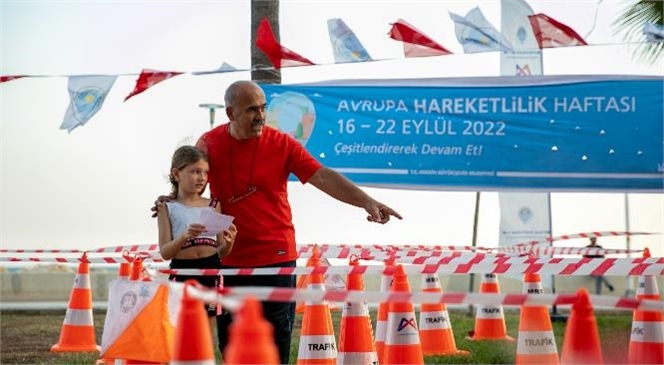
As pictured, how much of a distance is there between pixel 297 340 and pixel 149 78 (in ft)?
10.8

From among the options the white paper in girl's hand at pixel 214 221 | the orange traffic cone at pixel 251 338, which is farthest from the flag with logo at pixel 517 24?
the orange traffic cone at pixel 251 338

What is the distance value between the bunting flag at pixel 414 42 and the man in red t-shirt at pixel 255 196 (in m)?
6.14

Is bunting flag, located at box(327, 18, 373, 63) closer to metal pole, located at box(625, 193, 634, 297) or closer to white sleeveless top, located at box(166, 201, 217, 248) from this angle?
white sleeveless top, located at box(166, 201, 217, 248)

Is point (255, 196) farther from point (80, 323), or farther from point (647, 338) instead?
→ point (80, 323)

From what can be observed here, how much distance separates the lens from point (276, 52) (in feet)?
49.4

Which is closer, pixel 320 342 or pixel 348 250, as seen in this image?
pixel 320 342

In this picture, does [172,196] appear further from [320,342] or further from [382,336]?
[382,336]

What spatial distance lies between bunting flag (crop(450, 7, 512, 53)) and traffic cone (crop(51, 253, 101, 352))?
436 cm

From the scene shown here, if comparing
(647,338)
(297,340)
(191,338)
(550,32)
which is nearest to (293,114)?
(297,340)

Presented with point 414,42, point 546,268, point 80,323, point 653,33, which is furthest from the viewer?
point 414,42

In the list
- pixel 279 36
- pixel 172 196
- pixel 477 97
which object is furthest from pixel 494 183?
pixel 172 196

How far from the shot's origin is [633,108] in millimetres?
15688

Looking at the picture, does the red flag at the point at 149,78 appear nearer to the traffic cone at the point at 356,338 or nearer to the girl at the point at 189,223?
A: the traffic cone at the point at 356,338

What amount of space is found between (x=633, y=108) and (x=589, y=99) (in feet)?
1.61
